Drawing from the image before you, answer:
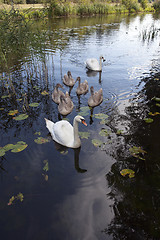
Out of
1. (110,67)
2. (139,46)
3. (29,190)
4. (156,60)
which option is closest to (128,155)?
(29,190)

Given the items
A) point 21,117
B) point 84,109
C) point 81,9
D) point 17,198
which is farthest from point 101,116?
point 81,9

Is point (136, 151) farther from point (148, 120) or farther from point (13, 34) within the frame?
point (13, 34)

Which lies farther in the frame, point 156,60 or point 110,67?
point 156,60

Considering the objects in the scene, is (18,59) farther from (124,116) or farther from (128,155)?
(128,155)

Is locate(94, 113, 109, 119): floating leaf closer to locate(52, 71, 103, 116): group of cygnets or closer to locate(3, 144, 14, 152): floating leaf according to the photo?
locate(52, 71, 103, 116): group of cygnets

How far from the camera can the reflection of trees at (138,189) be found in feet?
11.9

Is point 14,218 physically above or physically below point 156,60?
below

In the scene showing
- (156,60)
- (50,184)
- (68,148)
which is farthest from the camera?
(156,60)

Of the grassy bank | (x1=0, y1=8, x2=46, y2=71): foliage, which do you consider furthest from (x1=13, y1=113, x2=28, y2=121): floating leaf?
the grassy bank

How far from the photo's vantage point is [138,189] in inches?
171

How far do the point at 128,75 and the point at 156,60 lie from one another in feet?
13.4

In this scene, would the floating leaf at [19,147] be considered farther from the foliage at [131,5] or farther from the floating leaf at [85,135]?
the foliage at [131,5]

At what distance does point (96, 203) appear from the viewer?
162 inches

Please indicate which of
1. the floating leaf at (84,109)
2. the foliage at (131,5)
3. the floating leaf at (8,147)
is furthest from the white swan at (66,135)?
the foliage at (131,5)
